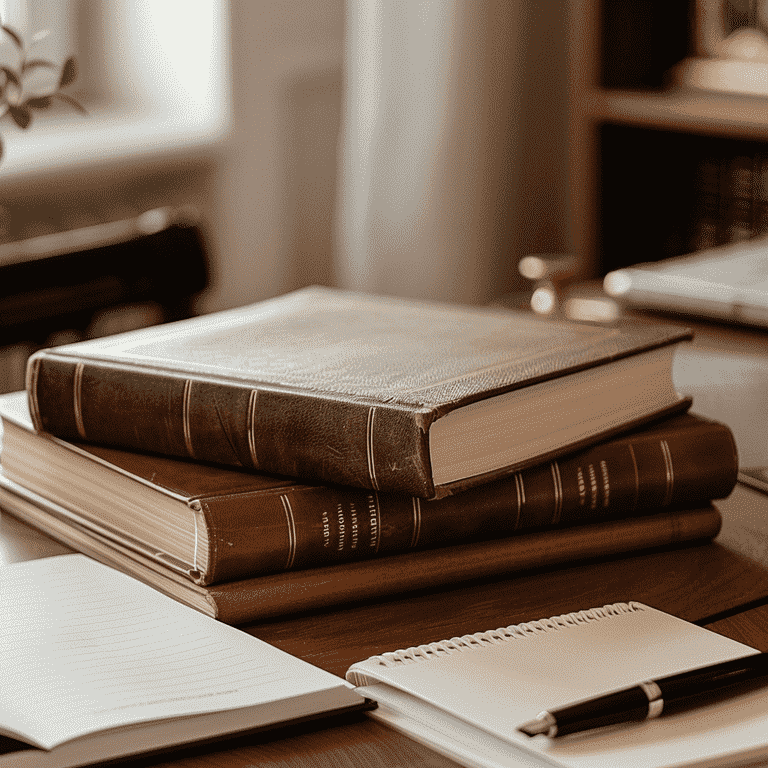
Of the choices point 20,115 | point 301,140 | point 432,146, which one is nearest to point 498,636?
point 20,115

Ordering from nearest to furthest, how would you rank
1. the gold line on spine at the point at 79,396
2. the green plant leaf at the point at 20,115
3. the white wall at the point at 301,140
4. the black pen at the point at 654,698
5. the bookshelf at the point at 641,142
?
the black pen at the point at 654,698, the gold line on spine at the point at 79,396, the green plant leaf at the point at 20,115, the bookshelf at the point at 641,142, the white wall at the point at 301,140

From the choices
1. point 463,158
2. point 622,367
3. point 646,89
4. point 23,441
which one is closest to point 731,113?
point 646,89

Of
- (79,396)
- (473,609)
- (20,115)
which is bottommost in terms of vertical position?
Result: (473,609)

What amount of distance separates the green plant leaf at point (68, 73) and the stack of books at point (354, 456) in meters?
0.25

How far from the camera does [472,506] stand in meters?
0.73

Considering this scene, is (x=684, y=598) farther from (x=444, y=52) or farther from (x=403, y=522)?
(x=444, y=52)

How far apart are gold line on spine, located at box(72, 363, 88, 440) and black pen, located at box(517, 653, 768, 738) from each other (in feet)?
1.25

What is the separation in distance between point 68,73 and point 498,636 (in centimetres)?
60

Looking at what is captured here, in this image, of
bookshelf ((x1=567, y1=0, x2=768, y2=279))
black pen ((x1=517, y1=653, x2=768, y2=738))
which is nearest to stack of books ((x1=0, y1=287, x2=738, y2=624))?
black pen ((x1=517, y1=653, x2=768, y2=738))

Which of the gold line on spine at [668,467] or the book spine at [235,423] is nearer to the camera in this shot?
the book spine at [235,423]

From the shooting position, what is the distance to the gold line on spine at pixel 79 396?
782mm

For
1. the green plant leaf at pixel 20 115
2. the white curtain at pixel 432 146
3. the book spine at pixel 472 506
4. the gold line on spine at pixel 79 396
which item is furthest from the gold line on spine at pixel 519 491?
the white curtain at pixel 432 146

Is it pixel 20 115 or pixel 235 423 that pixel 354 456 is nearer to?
pixel 235 423

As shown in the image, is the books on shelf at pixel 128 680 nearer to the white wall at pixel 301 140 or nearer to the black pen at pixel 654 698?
the black pen at pixel 654 698
